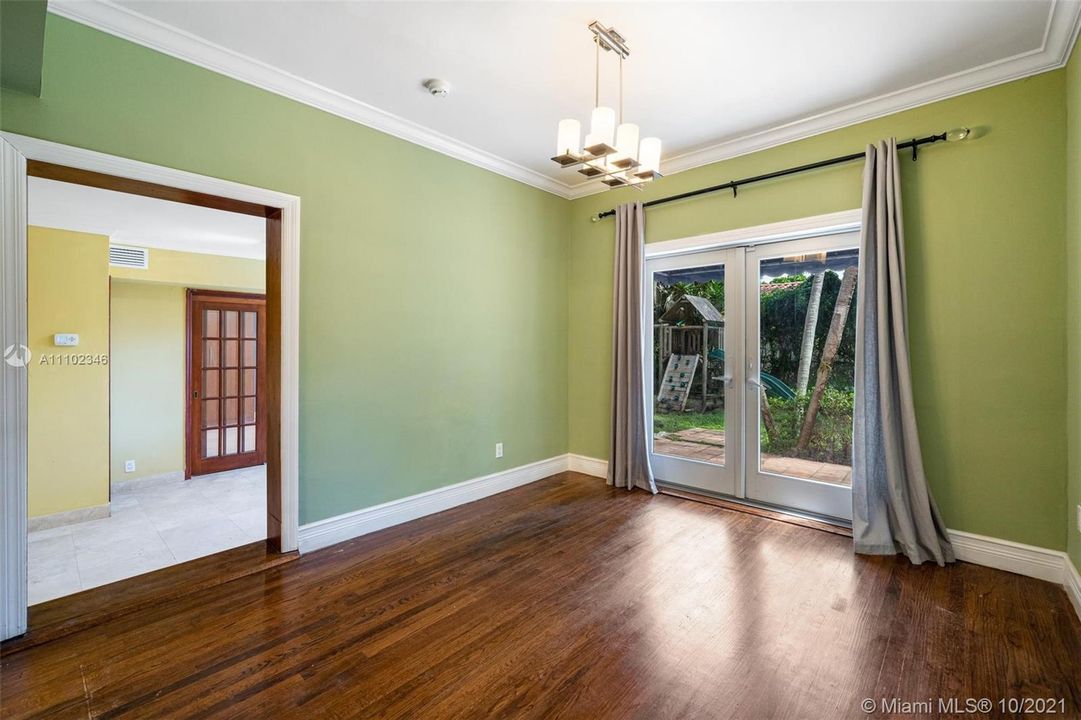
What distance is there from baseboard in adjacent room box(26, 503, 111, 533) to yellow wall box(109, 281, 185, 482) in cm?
117

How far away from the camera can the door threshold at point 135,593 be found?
84.3 inches

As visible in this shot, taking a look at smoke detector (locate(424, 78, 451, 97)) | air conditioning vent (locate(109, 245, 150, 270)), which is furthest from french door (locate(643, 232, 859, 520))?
air conditioning vent (locate(109, 245, 150, 270))

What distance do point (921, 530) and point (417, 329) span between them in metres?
3.66

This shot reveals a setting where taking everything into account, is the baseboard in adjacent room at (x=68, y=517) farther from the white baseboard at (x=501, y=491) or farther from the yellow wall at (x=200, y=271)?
the white baseboard at (x=501, y=491)

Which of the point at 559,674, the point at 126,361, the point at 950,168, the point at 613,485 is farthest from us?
the point at 126,361

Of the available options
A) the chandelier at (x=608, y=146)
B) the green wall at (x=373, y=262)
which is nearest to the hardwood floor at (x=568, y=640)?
the green wall at (x=373, y=262)

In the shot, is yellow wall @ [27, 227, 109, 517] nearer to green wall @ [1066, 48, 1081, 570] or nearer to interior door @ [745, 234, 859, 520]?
interior door @ [745, 234, 859, 520]

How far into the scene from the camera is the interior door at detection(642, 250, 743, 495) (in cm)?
400

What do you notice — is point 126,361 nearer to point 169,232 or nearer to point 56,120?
point 169,232

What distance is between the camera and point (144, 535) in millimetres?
3795

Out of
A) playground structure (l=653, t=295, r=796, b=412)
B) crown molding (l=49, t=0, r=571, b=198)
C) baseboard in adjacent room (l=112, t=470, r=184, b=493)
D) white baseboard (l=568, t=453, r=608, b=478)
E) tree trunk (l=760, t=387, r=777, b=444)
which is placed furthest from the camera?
baseboard in adjacent room (l=112, t=470, r=184, b=493)

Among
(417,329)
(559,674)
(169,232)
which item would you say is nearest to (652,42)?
(417,329)

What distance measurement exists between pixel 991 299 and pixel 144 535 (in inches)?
249

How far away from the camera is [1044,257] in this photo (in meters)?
2.65
